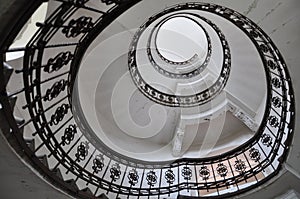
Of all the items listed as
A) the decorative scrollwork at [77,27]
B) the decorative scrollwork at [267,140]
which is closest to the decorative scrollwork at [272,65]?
the decorative scrollwork at [267,140]

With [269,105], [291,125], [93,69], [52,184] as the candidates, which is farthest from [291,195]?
[93,69]

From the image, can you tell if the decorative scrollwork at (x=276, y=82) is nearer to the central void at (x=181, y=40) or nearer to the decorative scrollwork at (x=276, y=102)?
the decorative scrollwork at (x=276, y=102)

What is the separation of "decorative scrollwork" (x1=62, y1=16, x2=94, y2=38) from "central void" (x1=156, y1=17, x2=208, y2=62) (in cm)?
648

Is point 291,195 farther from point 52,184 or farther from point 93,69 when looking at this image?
point 93,69

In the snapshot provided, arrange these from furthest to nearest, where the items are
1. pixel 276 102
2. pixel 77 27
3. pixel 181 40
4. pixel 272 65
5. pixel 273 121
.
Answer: pixel 181 40
pixel 273 121
pixel 276 102
pixel 272 65
pixel 77 27

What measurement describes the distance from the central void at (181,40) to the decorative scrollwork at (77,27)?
6479mm

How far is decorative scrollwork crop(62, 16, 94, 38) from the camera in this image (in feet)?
10.2

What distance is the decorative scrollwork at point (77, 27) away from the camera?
3121mm

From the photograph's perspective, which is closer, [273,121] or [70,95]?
[70,95]

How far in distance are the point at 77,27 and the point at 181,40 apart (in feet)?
25.9

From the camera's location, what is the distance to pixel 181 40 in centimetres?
1082

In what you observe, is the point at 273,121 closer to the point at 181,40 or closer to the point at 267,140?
the point at 267,140

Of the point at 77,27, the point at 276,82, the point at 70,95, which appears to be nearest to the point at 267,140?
the point at 276,82

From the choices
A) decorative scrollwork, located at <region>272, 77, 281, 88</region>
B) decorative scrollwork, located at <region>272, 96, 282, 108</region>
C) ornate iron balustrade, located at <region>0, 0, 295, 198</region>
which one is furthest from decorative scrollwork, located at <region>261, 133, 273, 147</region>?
decorative scrollwork, located at <region>272, 77, 281, 88</region>
